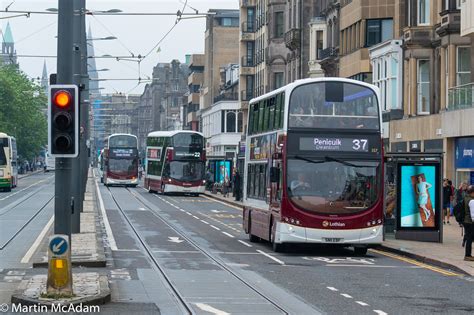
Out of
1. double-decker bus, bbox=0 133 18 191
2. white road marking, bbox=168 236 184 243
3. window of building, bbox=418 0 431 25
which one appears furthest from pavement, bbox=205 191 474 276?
double-decker bus, bbox=0 133 18 191

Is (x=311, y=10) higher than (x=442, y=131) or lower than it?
higher

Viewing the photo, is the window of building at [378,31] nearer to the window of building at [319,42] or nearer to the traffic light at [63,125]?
the window of building at [319,42]

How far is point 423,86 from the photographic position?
173 feet

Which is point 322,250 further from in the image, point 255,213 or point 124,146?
point 124,146

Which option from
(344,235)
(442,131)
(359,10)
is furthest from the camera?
(359,10)

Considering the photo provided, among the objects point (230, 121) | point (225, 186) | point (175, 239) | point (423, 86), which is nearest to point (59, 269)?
point (175, 239)

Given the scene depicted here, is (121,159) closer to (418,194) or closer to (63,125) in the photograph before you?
(418,194)

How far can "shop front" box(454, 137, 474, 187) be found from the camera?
1810 inches

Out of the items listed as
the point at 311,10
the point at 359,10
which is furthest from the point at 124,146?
the point at 359,10

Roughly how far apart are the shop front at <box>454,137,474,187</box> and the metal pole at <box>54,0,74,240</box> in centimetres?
2929

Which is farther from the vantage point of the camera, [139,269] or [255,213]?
[255,213]

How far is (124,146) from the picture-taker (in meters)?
93.1

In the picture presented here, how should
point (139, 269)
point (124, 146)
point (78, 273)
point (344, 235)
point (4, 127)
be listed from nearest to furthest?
point (78, 273) < point (139, 269) < point (344, 235) < point (124, 146) < point (4, 127)

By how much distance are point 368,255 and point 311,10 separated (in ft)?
172
